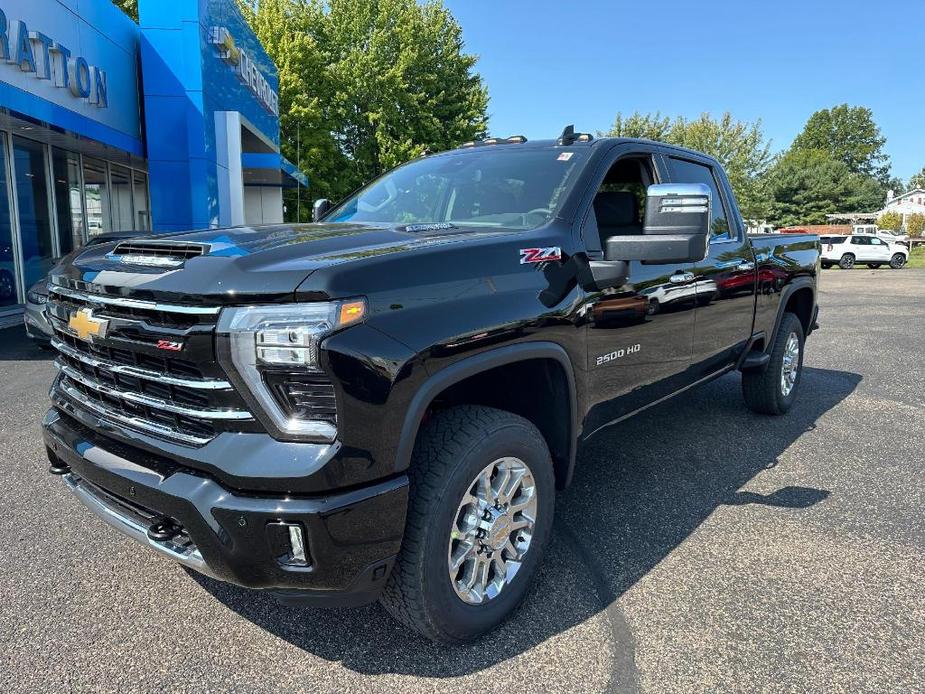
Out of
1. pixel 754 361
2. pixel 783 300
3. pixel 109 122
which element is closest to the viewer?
pixel 754 361

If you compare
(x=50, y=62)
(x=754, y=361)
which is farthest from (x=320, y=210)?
(x=50, y=62)

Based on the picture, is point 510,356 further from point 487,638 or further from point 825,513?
point 825,513

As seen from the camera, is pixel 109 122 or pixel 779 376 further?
pixel 109 122

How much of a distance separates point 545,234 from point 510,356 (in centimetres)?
66

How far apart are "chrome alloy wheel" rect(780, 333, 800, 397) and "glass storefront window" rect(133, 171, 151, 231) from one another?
1678cm

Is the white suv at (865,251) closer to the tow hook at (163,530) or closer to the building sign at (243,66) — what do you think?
the building sign at (243,66)

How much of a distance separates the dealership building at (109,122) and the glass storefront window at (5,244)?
24 millimetres

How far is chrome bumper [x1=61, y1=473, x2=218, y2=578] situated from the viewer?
208 cm

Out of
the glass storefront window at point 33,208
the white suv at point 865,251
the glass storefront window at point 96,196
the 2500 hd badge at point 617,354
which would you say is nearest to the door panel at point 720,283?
the 2500 hd badge at point 617,354

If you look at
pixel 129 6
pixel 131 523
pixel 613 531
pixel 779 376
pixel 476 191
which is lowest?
pixel 613 531

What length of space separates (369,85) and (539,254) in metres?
31.7

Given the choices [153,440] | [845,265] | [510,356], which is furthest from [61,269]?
[845,265]

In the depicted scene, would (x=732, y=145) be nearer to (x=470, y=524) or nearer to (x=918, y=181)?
(x=470, y=524)

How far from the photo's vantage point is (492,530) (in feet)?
7.95
